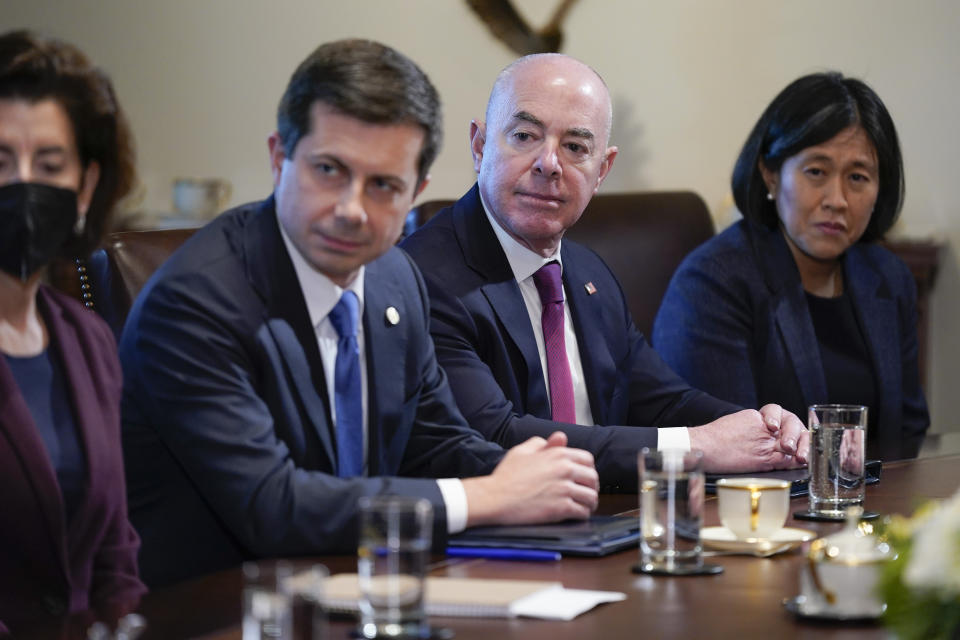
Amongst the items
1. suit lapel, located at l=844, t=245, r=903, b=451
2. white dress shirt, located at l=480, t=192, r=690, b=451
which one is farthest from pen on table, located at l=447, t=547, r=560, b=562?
suit lapel, located at l=844, t=245, r=903, b=451

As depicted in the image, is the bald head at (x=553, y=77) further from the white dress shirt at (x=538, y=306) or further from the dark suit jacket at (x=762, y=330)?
the dark suit jacket at (x=762, y=330)

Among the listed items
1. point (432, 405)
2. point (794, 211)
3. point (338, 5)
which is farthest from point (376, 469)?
point (338, 5)

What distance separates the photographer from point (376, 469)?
2135 mm

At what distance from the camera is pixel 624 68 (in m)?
5.38

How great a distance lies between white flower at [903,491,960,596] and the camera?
1.10 m

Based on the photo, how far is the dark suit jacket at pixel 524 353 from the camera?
2590 millimetres

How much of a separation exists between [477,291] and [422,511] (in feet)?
5.05

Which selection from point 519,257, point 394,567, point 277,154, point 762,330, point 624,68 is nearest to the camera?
point 394,567

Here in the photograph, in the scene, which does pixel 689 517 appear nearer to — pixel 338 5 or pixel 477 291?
pixel 477 291

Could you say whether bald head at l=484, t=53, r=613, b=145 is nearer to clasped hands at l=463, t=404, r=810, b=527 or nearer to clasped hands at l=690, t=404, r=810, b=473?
clasped hands at l=690, t=404, r=810, b=473

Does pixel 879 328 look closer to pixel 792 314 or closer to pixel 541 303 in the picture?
pixel 792 314

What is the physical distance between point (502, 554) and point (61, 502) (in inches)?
21.4

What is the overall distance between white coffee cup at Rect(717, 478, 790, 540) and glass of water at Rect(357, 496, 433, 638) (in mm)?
597

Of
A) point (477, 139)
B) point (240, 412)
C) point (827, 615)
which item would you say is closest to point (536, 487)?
point (240, 412)
